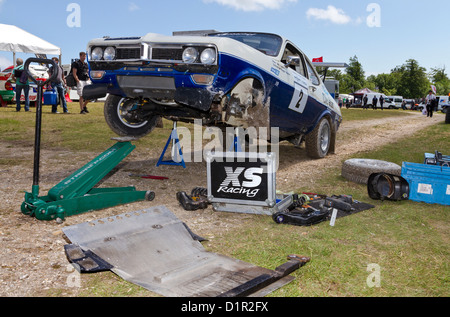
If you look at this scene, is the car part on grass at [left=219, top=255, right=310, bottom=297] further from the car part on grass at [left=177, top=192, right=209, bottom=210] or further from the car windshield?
the car windshield

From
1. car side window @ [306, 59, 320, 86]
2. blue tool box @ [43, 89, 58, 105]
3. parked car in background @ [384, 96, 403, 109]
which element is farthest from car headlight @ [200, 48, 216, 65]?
parked car in background @ [384, 96, 403, 109]

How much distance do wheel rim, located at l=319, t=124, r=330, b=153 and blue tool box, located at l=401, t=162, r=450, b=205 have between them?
291cm

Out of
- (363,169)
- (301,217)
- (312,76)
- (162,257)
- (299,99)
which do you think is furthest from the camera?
(312,76)

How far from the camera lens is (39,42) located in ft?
58.7

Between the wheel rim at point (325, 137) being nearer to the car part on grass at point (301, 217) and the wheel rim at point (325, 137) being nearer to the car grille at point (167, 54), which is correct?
the car part on grass at point (301, 217)

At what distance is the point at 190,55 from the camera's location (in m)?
4.19

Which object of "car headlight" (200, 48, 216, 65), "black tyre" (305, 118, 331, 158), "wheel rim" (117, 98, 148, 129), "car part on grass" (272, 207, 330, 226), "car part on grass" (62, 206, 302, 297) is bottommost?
"car part on grass" (62, 206, 302, 297)

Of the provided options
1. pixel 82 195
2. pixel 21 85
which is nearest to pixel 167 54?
pixel 82 195

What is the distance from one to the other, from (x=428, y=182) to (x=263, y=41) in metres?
2.87

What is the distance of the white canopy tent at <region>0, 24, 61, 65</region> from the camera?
17.1m

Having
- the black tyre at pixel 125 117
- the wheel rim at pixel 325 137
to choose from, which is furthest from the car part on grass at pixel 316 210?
the wheel rim at pixel 325 137

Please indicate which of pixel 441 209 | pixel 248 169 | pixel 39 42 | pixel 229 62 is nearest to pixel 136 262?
pixel 248 169

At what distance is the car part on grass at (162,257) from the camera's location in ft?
8.00

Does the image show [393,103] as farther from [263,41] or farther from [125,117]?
[125,117]
